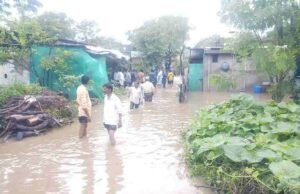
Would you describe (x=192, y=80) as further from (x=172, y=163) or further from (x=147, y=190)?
(x=147, y=190)

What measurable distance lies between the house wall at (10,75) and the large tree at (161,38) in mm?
19863

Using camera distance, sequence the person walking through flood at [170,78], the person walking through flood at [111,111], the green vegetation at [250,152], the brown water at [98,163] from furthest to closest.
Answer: the person walking through flood at [170,78], the person walking through flood at [111,111], the brown water at [98,163], the green vegetation at [250,152]

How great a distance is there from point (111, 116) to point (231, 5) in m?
4.28

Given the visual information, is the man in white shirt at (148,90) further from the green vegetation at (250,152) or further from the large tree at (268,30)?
the green vegetation at (250,152)

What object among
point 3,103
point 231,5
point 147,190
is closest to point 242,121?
point 147,190

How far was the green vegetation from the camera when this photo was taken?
486cm

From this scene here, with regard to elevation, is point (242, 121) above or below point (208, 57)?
below

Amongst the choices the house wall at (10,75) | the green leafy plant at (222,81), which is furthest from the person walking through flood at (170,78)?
the green leafy plant at (222,81)

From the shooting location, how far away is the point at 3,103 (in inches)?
449

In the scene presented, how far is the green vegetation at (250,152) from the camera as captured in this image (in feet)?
15.9

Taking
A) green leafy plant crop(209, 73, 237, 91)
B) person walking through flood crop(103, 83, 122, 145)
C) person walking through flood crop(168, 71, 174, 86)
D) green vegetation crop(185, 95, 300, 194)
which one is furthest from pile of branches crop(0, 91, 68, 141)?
person walking through flood crop(168, 71, 174, 86)

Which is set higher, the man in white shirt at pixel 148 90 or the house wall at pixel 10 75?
the house wall at pixel 10 75

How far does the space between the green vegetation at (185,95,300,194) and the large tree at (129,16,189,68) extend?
89.6ft

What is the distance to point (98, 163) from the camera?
7.30 meters
